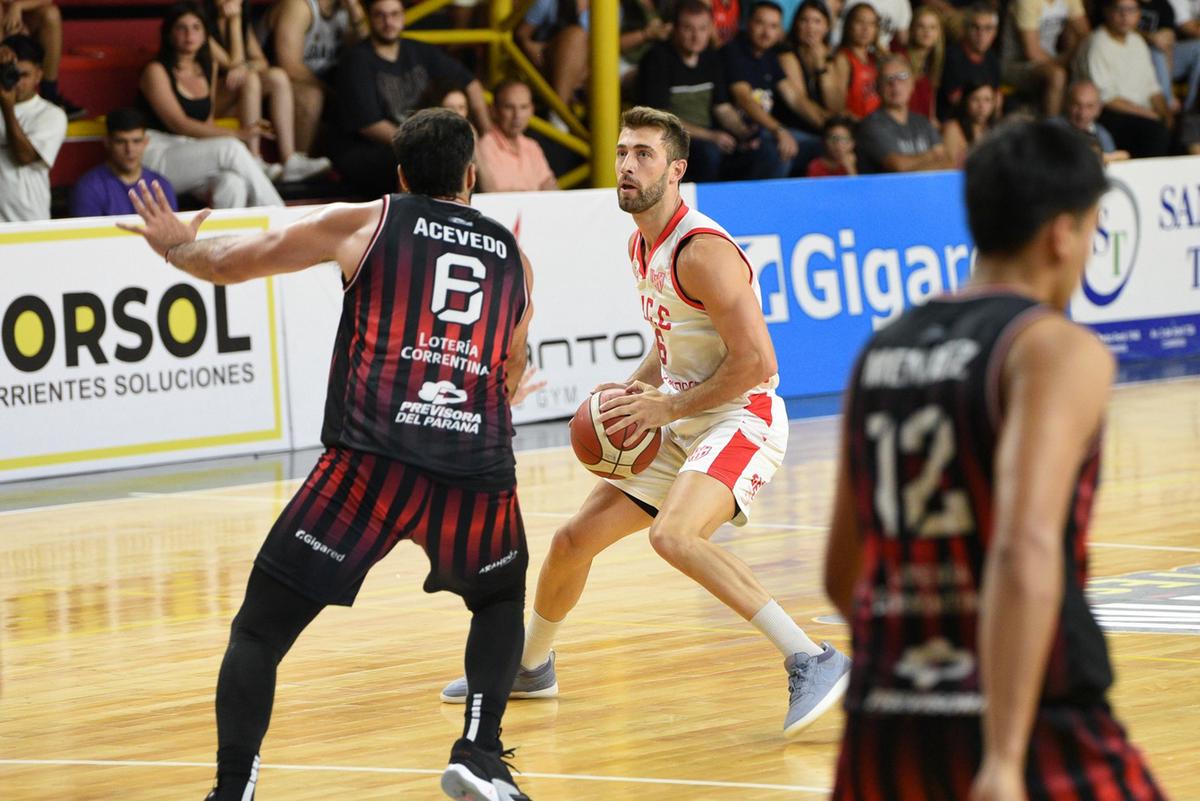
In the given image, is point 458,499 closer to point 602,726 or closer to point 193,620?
point 602,726

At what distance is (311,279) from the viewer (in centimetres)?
1283

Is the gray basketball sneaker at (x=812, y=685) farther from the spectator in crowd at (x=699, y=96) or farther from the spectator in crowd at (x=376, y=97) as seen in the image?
the spectator in crowd at (x=699, y=96)

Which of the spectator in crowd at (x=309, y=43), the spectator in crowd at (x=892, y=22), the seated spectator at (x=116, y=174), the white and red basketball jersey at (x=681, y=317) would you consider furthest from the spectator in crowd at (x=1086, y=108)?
the white and red basketball jersey at (x=681, y=317)

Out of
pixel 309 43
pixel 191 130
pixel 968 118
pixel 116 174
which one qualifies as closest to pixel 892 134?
pixel 968 118

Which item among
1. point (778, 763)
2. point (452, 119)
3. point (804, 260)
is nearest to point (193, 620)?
point (778, 763)

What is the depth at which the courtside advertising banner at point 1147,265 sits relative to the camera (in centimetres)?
1684

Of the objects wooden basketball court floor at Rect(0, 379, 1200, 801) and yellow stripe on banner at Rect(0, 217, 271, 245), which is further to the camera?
yellow stripe on banner at Rect(0, 217, 271, 245)

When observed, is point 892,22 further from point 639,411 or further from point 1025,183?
point 1025,183

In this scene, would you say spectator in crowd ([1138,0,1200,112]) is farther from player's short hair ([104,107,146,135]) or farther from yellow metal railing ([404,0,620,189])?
player's short hair ([104,107,146,135])

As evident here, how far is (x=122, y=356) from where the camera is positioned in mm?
12086

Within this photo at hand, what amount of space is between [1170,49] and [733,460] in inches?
602

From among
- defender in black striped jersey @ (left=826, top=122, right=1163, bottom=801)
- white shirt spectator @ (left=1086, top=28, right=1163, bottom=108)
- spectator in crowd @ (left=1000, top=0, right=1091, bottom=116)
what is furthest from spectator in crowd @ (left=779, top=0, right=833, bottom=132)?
defender in black striped jersey @ (left=826, top=122, right=1163, bottom=801)

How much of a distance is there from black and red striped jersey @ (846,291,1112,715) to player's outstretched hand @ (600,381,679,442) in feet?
11.1

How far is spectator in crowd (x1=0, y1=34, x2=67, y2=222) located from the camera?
41.2ft
